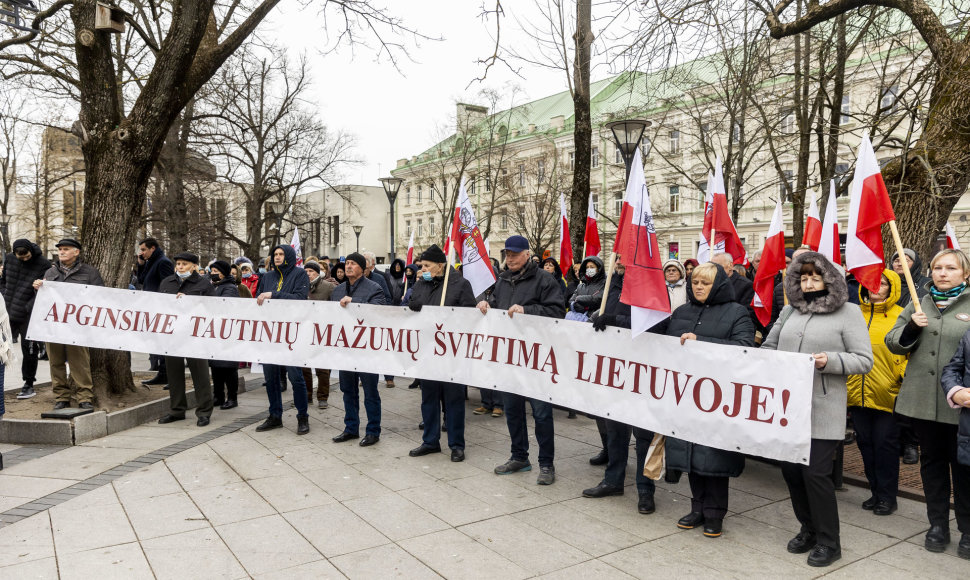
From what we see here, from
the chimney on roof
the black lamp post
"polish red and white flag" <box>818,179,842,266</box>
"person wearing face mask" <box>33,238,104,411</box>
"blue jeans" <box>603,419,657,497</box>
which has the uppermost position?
the chimney on roof

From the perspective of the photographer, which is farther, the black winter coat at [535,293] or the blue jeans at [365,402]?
the blue jeans at [365,402]

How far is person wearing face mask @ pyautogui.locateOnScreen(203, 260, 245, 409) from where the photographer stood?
872 centimetres

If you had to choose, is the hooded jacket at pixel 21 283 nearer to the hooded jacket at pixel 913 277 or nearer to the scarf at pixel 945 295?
the scarf at pixel 945 295

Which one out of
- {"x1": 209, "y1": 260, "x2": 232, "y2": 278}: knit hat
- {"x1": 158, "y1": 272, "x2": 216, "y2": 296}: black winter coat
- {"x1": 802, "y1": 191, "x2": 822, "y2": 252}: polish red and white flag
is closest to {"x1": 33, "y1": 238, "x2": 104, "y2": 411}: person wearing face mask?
{"x1": 158, "y1": 272, "x2": 216, "y2": 296}: black winter coat

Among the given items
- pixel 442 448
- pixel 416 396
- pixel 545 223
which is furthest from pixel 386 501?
pixel 545 223

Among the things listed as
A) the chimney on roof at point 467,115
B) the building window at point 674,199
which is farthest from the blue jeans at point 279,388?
the building window at point 674,199

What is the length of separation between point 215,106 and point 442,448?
64.8 feet

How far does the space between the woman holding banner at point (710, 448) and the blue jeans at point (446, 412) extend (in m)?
2.33

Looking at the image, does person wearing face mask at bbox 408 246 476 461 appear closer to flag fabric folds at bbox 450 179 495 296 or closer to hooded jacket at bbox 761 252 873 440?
flag fabric folds at bbox 450 179 495 296

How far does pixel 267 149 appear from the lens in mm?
29281

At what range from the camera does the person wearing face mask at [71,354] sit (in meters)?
7.57

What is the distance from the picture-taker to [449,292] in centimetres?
669

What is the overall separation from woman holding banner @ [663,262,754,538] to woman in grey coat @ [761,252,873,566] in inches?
17.0

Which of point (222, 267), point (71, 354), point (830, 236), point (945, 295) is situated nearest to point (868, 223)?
point (945, 295)
